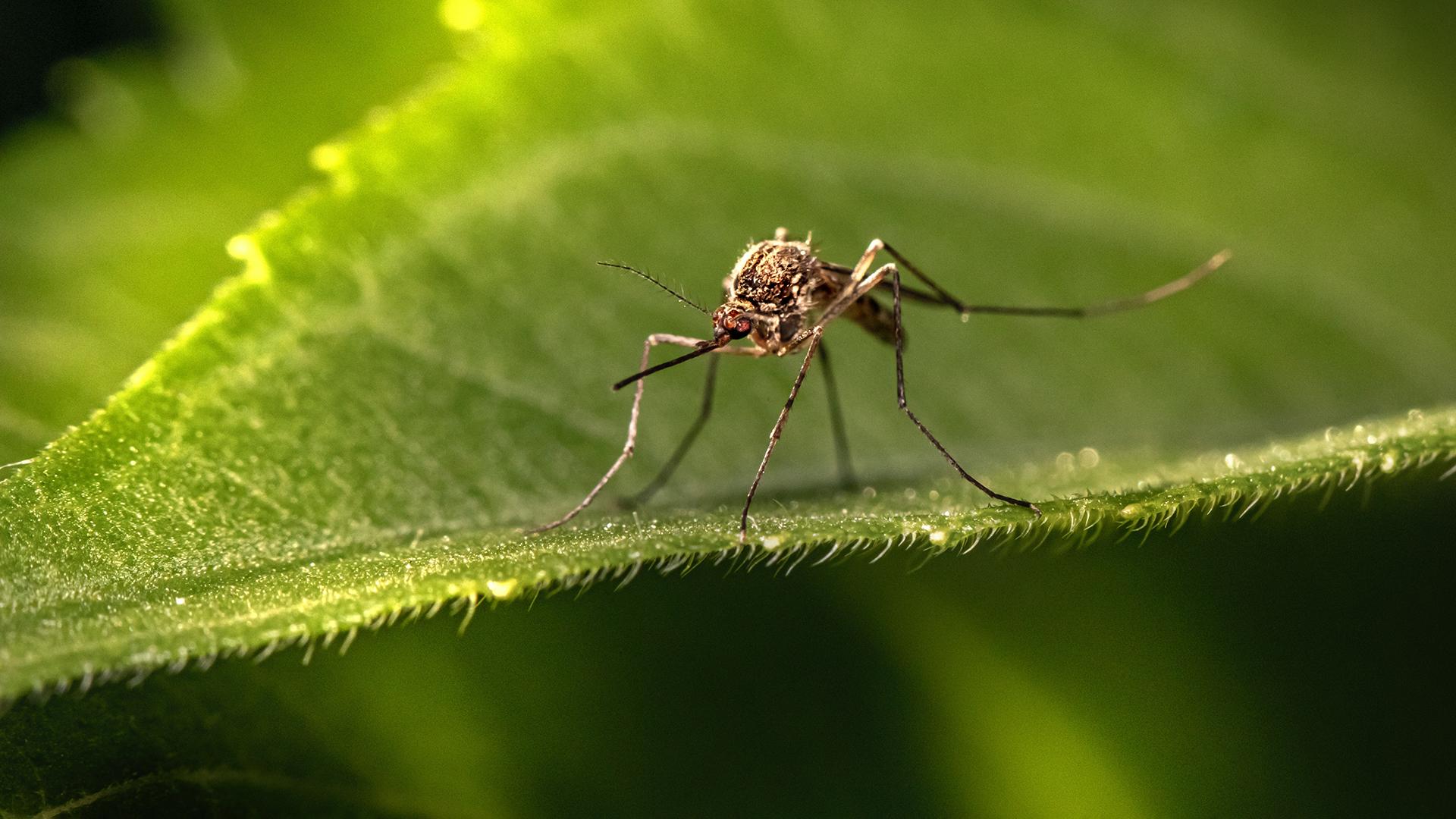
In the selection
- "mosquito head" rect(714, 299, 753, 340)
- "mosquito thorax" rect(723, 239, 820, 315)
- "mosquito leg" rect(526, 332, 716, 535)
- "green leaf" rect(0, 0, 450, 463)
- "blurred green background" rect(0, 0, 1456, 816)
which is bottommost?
"blurred green background" rect(0, 0, 1456, 816)

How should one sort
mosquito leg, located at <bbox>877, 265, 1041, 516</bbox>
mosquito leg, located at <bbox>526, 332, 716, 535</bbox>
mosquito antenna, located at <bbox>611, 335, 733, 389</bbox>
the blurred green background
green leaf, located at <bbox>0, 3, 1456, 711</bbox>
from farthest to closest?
mosquito leg, located at <bbox>877, 265, 1041, 516</bbox>
mosquito antenna, located at <bbox>611, 335, 733, 389</bbox>
mosquito leg, located at <bbox>526, 332, 716, 535</bbox>
the blurred green background
green leaf, located at <bbox>0, 3, 1456, 711</bbox>

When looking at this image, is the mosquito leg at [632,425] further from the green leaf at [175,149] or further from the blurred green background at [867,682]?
the green leaf at [175,149]

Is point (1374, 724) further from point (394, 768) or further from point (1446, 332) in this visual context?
point (394, 768)

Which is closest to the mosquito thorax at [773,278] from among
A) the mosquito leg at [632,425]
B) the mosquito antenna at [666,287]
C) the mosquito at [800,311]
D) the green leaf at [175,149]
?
the mosquito at [800,311]

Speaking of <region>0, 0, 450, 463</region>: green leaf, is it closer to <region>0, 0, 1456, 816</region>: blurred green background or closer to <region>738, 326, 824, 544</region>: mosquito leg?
<region>0, 0, 1456, 816</region>: blurred green background

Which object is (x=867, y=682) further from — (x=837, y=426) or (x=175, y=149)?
(x=175, y=149)

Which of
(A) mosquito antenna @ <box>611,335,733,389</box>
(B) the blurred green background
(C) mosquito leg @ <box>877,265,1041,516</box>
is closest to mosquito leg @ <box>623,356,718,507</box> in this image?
(A) mosquito antenna @ <box>611,335,733,389</box>

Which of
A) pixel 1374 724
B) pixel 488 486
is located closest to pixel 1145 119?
pixel 1374 724

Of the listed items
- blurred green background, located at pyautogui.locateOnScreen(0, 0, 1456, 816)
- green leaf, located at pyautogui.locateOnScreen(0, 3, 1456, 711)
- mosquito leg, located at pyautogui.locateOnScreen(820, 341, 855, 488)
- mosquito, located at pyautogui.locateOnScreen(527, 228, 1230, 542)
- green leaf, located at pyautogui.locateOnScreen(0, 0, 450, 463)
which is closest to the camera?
green leaf, located at pyautogui.locateOnScreen(0, 3, 1456, 711)
